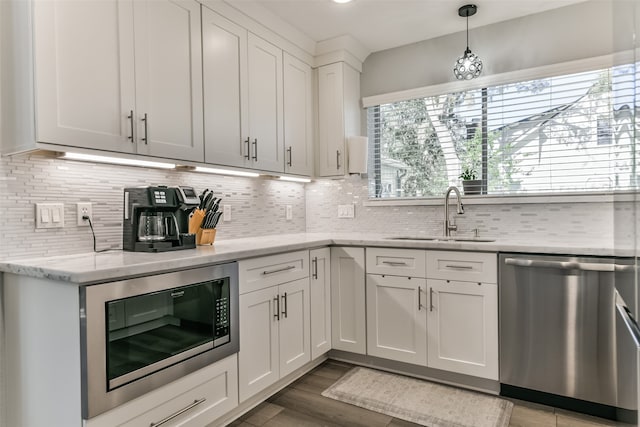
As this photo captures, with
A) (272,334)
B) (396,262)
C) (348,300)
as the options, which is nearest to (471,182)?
(396,262)

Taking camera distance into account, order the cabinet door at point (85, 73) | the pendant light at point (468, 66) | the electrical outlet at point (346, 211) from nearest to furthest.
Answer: the cabinet door at point (85, 73) → the pendant light at point (468, 66) → the electrical outlet at point (346, 211)

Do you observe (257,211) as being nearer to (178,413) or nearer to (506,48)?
(178,413)

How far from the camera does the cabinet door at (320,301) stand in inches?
105

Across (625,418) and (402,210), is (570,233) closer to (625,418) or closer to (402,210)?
(402,210)

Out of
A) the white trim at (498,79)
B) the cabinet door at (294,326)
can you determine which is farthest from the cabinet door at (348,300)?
the white trim at (498,79)

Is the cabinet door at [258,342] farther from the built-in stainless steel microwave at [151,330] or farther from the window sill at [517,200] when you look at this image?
the window sill at [517,200]

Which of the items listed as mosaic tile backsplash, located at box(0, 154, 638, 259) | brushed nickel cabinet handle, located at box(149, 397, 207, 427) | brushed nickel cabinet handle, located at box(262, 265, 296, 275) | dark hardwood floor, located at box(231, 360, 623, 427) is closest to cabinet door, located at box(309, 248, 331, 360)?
brushed nickel cabinet handle, located at box(262, 265, 296, 275)

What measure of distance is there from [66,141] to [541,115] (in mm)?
2890

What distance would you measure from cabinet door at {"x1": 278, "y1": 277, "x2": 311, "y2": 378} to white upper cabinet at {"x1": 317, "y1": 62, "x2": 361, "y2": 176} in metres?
1.10

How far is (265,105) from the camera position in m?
2.77

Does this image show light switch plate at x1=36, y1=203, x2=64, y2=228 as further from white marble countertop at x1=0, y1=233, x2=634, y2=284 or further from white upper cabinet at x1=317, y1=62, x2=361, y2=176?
white upper cabinet at x1=317, y1=62, x2=361, y2=176

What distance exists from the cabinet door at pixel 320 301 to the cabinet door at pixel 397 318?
299mm

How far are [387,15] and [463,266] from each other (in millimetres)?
1827

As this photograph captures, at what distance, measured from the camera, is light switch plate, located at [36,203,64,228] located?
1.80 meters
